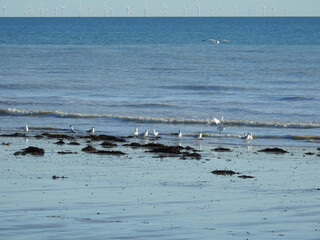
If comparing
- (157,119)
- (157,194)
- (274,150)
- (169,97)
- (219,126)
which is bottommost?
(157,194)

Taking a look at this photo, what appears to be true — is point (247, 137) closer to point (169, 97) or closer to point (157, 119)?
point (157, 119)

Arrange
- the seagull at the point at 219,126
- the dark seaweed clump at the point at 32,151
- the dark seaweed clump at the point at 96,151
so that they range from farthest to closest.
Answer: the seagull at the point at 219,126 < the dark seaweed clump at the point at 96,151 < the dark seaweed clump at the point at 32,151

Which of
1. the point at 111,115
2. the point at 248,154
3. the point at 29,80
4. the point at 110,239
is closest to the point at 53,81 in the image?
the point at 29,80

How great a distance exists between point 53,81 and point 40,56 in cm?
2514

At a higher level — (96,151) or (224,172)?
(96,151)

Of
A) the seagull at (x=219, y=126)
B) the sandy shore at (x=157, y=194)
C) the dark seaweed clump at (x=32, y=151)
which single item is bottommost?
the sandy shore at (x=157, y=194)

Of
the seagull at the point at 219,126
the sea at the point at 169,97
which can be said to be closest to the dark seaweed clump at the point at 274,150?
the sea at the point at 169,97

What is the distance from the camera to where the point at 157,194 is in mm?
13297

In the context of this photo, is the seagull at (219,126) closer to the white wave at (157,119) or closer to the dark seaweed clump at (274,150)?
the white wave at (157,119)

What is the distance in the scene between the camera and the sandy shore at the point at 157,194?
421 inches

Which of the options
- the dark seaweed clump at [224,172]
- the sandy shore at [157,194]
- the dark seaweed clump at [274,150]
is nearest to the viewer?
the sandy shore at [157,194]

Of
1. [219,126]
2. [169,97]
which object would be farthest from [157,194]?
[169,97]

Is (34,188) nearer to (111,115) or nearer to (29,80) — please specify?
(111,115)

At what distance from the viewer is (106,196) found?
513 inches
